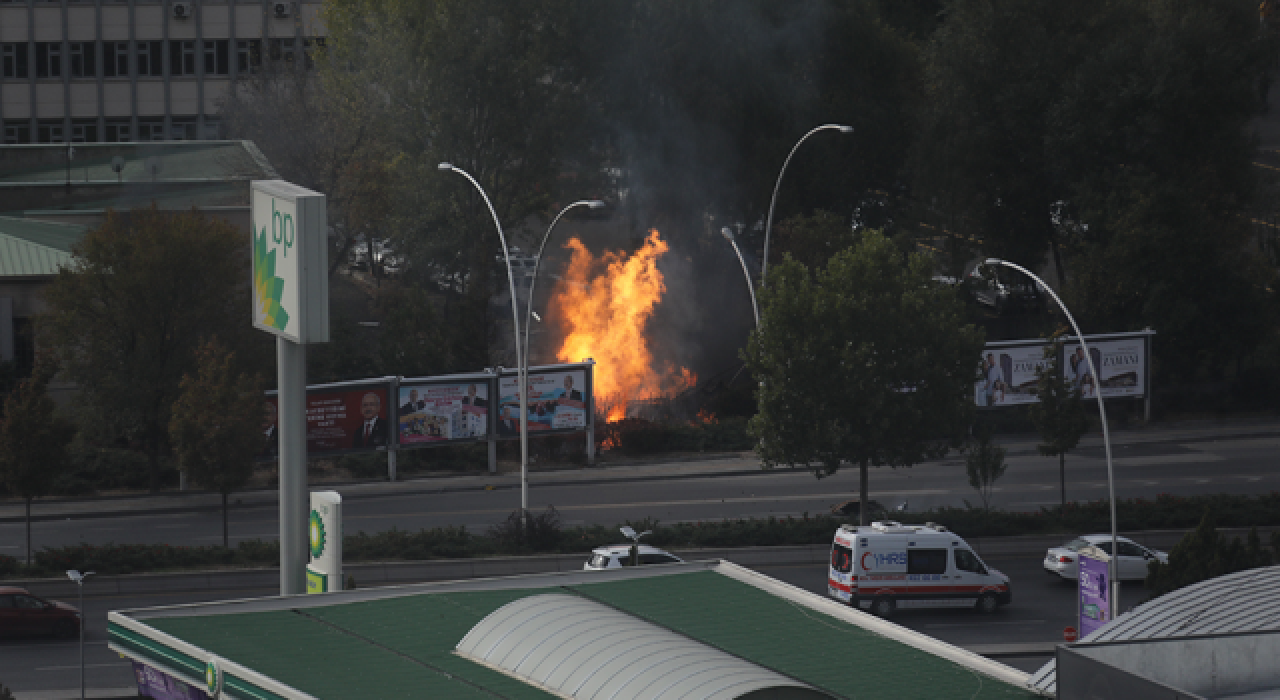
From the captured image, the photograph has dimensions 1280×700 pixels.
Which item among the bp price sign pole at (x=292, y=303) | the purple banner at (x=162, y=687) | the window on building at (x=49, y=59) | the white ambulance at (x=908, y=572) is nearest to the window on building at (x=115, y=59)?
the window on building at (x=49, y=59)

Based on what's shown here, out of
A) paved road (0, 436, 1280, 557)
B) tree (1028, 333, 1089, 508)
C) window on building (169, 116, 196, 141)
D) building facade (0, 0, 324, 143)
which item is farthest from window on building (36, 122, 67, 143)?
tree (1028, 333, 1089, 508)

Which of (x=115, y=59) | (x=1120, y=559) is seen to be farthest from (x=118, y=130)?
(x=1120, y=559)

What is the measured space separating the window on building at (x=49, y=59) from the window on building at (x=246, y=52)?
9.34 meters

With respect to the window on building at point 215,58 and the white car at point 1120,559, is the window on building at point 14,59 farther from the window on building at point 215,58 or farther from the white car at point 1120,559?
the white car at point 1120,559

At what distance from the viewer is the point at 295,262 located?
66.1ft

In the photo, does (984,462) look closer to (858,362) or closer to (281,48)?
(858,362)

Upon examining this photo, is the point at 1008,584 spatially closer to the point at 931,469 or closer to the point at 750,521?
the point at 750,521

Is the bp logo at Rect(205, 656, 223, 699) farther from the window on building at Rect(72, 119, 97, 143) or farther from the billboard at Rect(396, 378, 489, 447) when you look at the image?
the window on building at Rect(72, 119, 97, 143)

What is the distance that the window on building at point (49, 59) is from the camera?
274ft

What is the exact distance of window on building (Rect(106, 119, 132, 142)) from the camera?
281 ft

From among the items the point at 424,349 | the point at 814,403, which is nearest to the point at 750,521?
the point at 814,403

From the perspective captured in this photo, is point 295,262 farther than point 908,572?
No

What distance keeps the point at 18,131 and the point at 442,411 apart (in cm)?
4898

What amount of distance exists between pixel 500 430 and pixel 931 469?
43.3 ft
